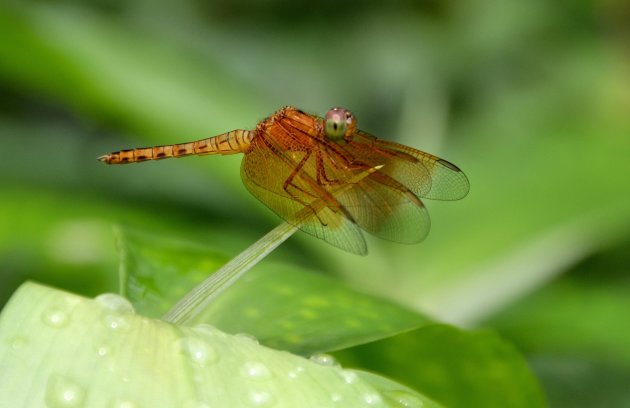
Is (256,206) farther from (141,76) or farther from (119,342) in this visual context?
(119,342)

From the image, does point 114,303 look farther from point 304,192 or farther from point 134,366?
point 304,192

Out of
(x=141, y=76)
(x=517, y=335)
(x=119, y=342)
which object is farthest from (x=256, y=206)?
(x=119, y=342)

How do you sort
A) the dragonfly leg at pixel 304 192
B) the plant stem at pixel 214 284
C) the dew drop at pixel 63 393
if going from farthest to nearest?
the dragonfly leg at pixel 304 192 < the plant stem at pixel 214 284 < the dew drop at pixel 63 393

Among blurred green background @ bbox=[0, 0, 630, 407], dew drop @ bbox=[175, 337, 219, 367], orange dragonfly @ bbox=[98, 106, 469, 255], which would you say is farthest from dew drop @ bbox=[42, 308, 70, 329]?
blurred green background @ bbox=[0, 0, 630, 407]

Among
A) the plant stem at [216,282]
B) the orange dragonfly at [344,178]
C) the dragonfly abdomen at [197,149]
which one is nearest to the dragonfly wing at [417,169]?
the orange dragonfly at [344,178]

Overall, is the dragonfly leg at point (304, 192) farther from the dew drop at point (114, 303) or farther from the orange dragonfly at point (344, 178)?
the dew drop at point (114, 303)

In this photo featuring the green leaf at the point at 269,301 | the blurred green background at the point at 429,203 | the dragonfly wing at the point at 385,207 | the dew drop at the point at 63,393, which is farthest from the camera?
the blurred green background at the point at 429,203
